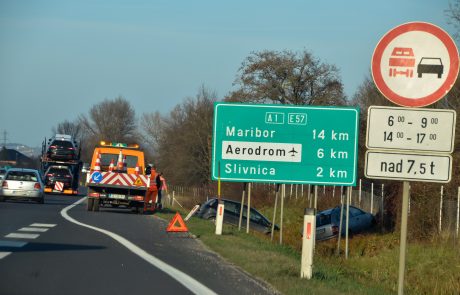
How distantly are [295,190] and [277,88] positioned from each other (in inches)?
760

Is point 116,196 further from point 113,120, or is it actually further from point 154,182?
point 113,120

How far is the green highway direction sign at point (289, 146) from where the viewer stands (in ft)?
71.9

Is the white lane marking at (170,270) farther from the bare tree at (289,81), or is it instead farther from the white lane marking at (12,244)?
the bare tree at (289,81)

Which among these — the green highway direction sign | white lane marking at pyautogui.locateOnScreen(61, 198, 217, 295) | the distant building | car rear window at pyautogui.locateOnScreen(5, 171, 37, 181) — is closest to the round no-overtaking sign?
white lane marking at pyautogui.locateOnScreen(61, 198, 217, 295)

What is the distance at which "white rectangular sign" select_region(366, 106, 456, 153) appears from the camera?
8961 millimetres

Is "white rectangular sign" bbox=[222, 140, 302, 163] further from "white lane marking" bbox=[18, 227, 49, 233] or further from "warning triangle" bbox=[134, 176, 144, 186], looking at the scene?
"warning triangle" bbox=[134, 176, 144, 186]

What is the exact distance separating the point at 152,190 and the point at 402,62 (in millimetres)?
24813

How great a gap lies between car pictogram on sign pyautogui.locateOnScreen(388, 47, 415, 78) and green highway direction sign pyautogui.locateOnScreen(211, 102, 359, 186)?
43.5 ft

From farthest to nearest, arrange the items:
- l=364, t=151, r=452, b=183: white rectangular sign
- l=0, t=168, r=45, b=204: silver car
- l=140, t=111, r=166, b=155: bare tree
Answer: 1. l=140, t=111, r=166, b=155: bare tree
2. l=0, t=168, r=45, b=204: silver car
3. l=364, t=151, r=452, b=183: white rectangular sign

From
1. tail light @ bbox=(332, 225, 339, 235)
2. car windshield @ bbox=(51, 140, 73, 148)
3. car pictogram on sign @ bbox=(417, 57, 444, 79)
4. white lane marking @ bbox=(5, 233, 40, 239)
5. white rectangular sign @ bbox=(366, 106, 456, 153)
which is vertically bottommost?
tail light @ bbox=(332, 225, 339, 235)

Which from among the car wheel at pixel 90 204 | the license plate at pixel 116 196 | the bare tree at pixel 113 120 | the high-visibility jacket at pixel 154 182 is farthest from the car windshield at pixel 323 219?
the bare tree at pixel 113 120

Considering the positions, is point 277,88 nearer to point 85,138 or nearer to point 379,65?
point 379,65

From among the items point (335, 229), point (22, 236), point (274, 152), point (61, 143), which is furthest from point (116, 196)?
point (61, 143)

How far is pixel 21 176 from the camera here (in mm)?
38125
